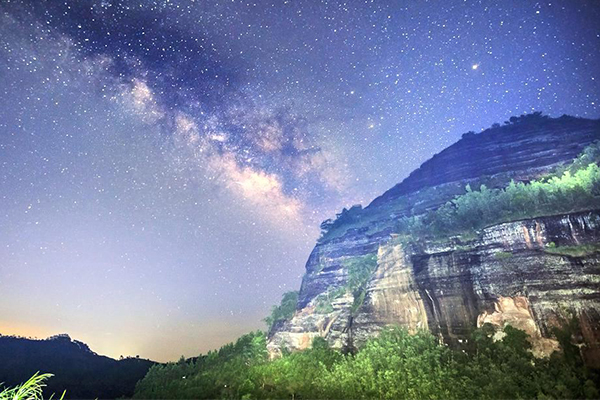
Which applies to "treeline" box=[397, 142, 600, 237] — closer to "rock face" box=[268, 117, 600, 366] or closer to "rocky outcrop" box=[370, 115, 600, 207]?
"rock face" box=[268, 117, 600, 366]

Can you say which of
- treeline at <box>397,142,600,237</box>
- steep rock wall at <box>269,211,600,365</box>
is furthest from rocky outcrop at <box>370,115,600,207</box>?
steep rock wall at <box>269,211,600,365</box>

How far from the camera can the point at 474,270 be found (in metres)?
24.3

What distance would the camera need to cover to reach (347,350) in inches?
1180

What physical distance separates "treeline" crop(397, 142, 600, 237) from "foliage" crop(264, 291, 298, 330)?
21.7 m

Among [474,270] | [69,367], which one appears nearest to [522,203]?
[474,270]

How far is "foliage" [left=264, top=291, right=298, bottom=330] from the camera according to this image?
4375 centimetres

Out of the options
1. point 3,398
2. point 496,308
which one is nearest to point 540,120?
point 496,308

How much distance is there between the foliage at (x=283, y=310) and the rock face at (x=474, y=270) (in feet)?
8.50

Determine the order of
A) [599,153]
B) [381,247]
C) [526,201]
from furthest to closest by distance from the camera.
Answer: [381,247], [599,153], [526,201]

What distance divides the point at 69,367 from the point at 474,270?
86017 millimetres

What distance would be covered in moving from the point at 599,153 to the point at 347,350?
29251 millimetres

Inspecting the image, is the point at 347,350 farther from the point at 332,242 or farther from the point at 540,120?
the point at 540,120

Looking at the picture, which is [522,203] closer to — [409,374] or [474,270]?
[474,270]

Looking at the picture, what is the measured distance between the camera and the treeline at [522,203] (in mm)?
22094
